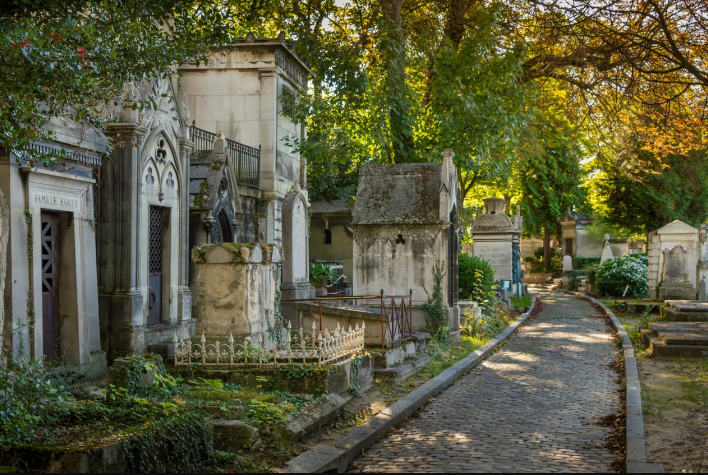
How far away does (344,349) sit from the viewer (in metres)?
9.35

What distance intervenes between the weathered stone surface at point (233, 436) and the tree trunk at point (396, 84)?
1295 cm

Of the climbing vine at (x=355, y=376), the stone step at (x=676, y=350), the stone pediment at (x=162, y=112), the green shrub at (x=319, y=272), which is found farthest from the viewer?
the green shrub at (x=319, y=272)

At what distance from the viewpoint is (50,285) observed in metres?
9.40

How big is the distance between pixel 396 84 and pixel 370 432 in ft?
41.9

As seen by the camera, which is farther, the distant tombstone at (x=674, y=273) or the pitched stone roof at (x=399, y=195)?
the distant tombstone at (x=674, y=273)

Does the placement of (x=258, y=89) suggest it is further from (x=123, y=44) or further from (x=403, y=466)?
(x=403, y=466)

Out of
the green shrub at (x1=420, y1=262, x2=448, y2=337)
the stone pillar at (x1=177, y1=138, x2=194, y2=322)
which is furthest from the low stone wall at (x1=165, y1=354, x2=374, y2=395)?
the green shrub at (x1=420, y1=262, x2=448, y2=337)

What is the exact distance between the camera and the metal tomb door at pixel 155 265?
1173cm

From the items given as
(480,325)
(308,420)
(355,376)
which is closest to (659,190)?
(480,325)

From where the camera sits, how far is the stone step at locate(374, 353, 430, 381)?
1038 centimetres

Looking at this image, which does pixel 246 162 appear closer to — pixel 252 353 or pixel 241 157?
pixel 241 157

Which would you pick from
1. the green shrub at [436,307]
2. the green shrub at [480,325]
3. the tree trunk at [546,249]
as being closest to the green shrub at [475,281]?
the green shrub at [480,325]

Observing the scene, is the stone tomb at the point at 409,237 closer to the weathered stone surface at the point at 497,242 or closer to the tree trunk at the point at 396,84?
the tree trunk at the point at 396,84

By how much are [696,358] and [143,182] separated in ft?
30.7
